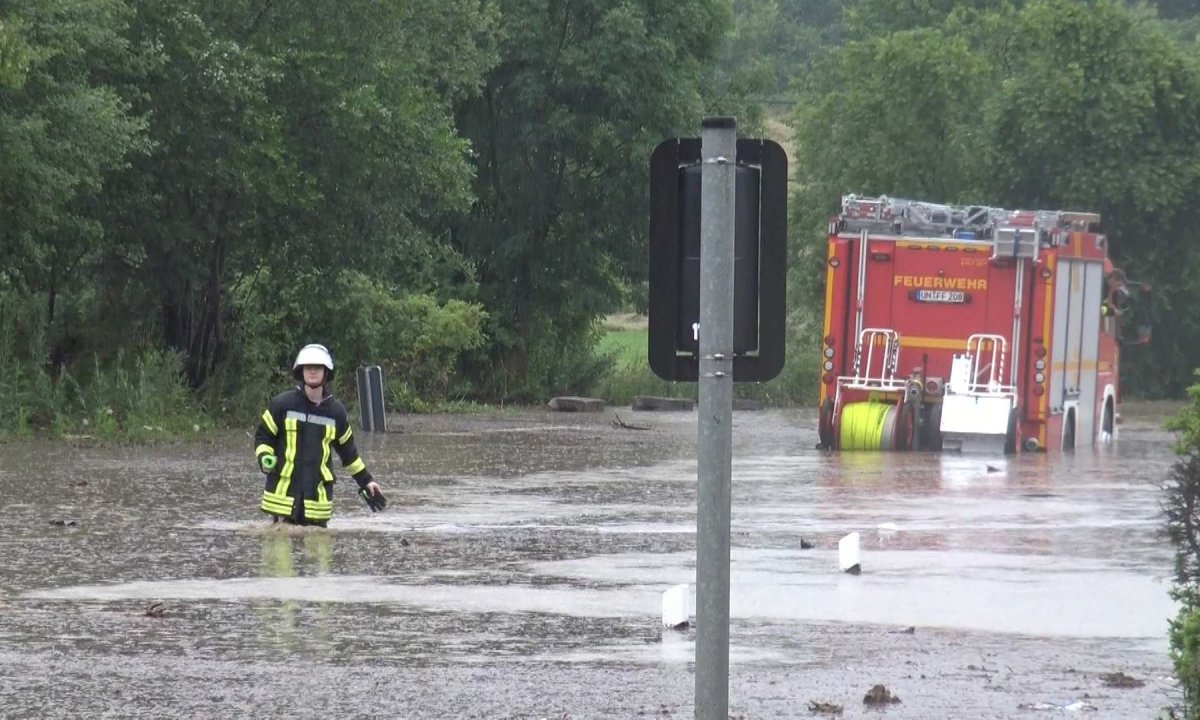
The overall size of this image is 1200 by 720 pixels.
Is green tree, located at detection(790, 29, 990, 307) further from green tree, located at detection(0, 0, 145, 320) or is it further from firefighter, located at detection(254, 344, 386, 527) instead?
firefighter, located at detection(254, 344, 386, 527)

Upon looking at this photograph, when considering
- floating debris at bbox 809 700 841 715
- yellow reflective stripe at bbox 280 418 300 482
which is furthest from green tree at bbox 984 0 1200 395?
floating debris at bbox 809 700 841 715

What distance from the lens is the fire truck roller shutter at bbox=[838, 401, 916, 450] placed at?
24844mm

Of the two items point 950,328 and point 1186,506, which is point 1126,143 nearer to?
point 950,328

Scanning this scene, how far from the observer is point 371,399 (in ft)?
88.0

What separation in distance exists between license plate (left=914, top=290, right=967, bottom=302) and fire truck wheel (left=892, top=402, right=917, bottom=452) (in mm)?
1372

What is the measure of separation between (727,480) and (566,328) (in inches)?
1398

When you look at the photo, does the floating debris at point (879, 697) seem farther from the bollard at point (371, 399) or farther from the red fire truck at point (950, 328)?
the bollard at point (371, 399)

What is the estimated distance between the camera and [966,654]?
9.73 m

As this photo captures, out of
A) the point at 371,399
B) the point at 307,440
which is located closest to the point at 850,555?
the point at 307,440

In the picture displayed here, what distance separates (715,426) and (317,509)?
26.8 feet

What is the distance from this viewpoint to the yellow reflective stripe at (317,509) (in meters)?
13.7

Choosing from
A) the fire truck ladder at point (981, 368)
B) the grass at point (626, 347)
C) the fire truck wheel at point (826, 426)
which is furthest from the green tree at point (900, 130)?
the fire truck ladder at point (981, 368)

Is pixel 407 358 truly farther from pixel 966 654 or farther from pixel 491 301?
pixel 966 654

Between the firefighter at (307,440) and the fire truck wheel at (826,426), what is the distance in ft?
40.5
